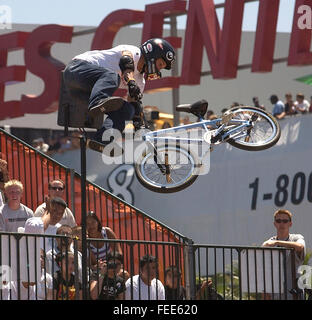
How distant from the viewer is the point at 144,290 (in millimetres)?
11688

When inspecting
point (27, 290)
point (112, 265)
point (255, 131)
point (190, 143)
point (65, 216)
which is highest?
point (255, 131)

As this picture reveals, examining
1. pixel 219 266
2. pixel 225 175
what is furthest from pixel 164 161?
pixel 225 175

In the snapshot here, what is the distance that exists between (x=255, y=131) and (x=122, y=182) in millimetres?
11006

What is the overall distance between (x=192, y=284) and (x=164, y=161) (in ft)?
5.27

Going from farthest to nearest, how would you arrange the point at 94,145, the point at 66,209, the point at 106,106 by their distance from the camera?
the point at 66,209, the point at 94,145, the point at 106,106

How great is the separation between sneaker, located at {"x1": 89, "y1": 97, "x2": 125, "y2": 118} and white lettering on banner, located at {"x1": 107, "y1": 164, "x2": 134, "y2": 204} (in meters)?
12.2

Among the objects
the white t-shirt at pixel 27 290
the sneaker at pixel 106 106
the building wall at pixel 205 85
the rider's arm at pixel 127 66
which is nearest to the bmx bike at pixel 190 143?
the rider's arm at pixel 127 66

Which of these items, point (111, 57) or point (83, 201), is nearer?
point (83, 201)

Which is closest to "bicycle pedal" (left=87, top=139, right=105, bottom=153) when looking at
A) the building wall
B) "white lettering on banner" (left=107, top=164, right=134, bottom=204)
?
"white lettering on banner" (left=107, top=164, right=134, bottom=204)

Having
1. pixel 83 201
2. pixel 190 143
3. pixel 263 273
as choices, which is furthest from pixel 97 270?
pixel 263 273

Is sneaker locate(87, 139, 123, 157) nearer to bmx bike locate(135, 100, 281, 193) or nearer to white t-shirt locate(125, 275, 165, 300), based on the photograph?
bmx bike locate(135, 100, 281, 193)

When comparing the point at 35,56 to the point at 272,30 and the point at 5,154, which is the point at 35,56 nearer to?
the point at 272,30

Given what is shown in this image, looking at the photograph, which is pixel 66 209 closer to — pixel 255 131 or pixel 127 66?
pixel 255 131

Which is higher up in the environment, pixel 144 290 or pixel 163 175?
pixel 163 175
